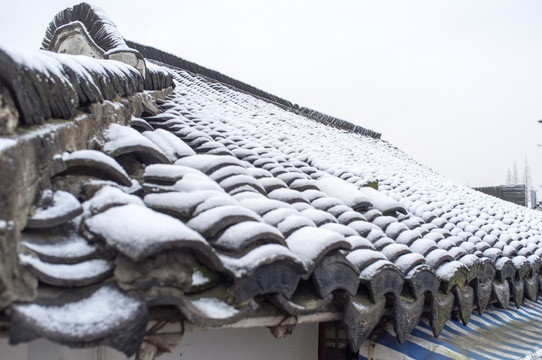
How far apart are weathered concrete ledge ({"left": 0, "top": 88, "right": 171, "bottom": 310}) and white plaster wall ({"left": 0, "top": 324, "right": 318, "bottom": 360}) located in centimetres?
138

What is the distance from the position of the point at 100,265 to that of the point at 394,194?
388 cm

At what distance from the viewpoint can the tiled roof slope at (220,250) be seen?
1414 millimetres

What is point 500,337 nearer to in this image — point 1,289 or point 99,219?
point 99,219

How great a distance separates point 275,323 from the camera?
199cm

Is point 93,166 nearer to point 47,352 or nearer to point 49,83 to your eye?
point 49,83

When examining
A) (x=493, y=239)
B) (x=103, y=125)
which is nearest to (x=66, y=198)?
(x=103, y=125)

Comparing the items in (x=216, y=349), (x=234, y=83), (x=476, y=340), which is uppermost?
(x=234, y=83)

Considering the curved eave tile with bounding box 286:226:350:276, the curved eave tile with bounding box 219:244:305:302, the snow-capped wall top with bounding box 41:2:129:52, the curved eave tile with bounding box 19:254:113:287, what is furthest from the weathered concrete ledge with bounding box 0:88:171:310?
the snow-capped wall top with bounding box 41:2:129:52

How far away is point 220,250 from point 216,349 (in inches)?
52.1

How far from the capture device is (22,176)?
143cm

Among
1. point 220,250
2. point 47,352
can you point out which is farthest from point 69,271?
point 47,352

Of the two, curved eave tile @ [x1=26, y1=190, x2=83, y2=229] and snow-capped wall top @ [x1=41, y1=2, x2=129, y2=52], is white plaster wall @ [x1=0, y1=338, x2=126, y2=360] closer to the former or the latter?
curved eave tile @ [x1=26, y1=190, x2=83, y2=229]

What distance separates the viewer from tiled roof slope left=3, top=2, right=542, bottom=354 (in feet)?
4.64

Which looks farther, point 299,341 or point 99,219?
point 299,341
